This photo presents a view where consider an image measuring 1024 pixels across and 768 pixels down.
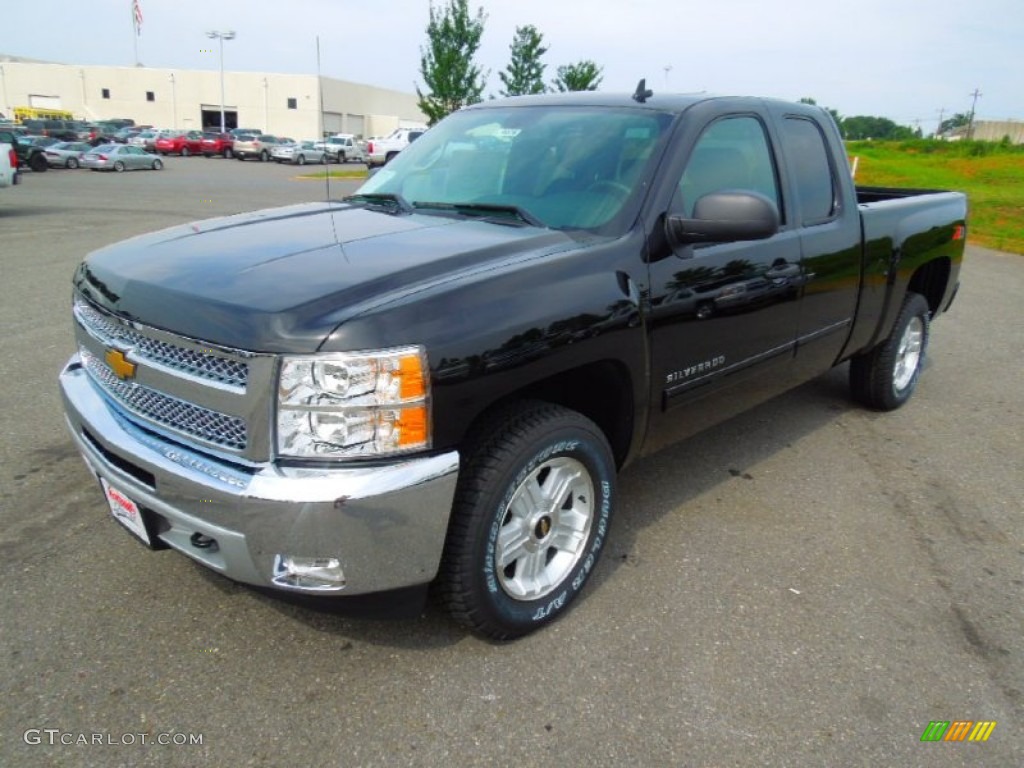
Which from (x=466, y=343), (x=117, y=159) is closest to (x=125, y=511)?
(x=466, y=343)

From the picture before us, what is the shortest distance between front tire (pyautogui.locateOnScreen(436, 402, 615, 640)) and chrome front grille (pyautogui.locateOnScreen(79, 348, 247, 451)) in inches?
27.4

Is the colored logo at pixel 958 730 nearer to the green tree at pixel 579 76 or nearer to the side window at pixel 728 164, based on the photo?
the side window at pixel 728 164

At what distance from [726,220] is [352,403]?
157 cm

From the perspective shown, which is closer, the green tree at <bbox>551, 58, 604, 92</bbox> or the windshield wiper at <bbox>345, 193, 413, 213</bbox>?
the windshield wiper at <bbox>345, 193, 413, 213</bbox>

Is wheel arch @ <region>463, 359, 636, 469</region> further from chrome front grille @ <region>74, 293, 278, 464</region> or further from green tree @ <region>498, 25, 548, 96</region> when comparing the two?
green tree @ <region>498, 25, 548, 96</region>

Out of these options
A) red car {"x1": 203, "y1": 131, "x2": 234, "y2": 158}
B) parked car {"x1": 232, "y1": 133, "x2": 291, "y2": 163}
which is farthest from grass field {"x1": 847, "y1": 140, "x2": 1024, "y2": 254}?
red car {"x1": 203, "y1": 131, "x2": 234, "y2": 158}

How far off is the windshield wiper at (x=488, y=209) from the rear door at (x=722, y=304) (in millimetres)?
534

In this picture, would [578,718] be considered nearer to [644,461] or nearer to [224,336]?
[224,336]

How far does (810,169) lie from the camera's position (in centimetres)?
400

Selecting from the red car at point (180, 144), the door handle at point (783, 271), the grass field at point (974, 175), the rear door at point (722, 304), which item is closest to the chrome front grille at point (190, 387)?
the rear door at point (722, 304)

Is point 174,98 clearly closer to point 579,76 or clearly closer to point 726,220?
point 579,76

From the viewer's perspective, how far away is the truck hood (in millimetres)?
2150

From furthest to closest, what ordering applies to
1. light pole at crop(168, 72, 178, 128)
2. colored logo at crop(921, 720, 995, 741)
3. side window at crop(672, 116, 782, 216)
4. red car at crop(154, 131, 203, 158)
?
light pole at crop(168, 72, 178, 128) < red car at crop(154, 131, 203, 158) < side window at crop(672, 116, 782, 216) < colored logo at crop(921, 720, 995, 741)

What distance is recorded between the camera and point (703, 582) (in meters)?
3.11
